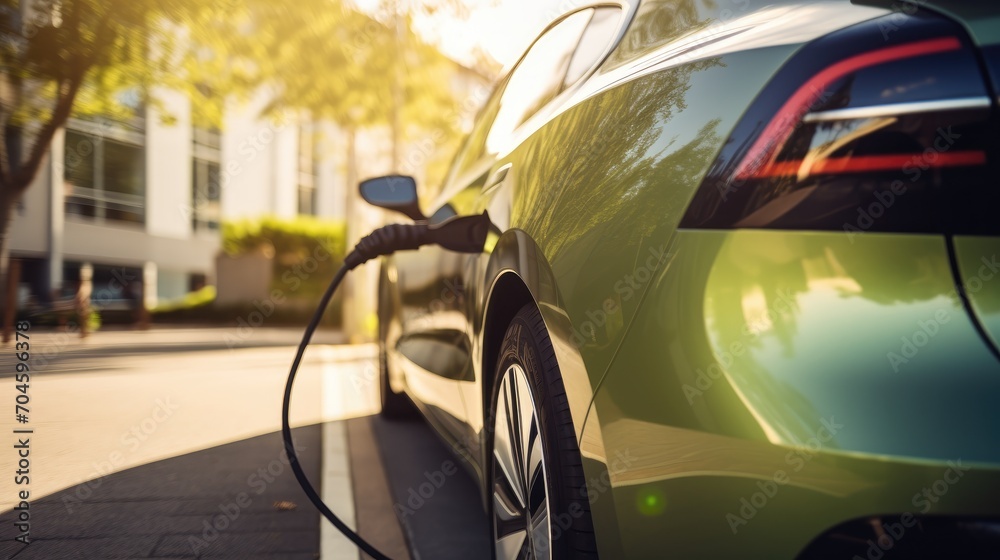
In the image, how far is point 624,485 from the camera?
1509 millimetres

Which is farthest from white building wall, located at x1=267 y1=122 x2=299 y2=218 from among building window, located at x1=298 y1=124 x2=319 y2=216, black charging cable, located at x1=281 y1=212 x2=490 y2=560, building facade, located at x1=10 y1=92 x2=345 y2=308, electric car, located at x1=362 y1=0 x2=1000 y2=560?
electric car, located at x1=362 y1=0 x2=1000 y2=560

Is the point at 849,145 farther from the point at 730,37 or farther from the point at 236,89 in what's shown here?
the point at 236,89

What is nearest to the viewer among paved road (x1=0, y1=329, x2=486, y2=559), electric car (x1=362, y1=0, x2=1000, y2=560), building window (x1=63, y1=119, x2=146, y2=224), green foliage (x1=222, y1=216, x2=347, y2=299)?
electric car (x1=362, y1=0, x2=1000, y2=560)

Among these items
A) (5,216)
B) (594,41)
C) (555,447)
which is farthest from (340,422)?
(5,216)

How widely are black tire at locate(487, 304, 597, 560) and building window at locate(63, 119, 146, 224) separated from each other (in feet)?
58.6

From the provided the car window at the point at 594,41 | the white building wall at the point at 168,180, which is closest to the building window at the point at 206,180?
the white building wall at the point at 168,180

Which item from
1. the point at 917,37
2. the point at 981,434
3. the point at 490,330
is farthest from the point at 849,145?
the point at 490,330

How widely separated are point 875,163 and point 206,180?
30.1 meters

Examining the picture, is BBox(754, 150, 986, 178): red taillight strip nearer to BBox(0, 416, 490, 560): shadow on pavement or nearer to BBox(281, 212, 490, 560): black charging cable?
BBox(281, 212, 490, 560): black charging cable

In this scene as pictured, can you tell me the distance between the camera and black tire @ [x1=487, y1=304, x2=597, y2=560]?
1730 mm

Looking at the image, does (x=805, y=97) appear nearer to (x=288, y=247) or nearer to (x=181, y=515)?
(x=181, y=515)

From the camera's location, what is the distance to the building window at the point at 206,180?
93.5ft

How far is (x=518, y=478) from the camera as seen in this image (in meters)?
2.17

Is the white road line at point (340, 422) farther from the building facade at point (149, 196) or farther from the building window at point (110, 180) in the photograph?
the building window at point (110, 180)
